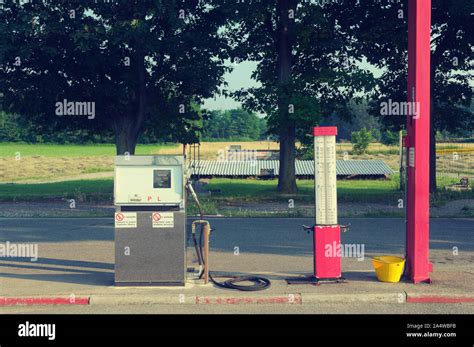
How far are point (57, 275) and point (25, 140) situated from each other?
94.5m

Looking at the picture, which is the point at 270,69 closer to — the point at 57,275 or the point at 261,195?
the point at 261,195

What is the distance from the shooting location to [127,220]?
9.20m

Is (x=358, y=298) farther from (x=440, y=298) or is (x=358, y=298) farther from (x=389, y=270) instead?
(x=440, y=298)

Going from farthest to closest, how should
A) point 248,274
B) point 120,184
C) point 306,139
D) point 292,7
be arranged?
point 306,139
point 292,7
point 248,274
point 120,184

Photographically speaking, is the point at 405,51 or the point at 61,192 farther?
the point at 61,192

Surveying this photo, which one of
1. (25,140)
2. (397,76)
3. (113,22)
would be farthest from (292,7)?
(25,140)

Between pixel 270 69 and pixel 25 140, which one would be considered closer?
pixel 270 69

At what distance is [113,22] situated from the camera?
23938 millimetres

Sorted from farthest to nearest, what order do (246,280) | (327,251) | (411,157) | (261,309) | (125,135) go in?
(125,135) → (246,280) → (411,157) → (327,251) → (261,309)

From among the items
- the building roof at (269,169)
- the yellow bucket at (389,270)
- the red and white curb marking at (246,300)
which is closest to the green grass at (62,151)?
the building roof at (269,169)

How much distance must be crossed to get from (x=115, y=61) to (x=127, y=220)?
55.4ft

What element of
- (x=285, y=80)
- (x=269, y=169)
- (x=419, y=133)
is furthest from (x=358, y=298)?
(x=269, y=169)
